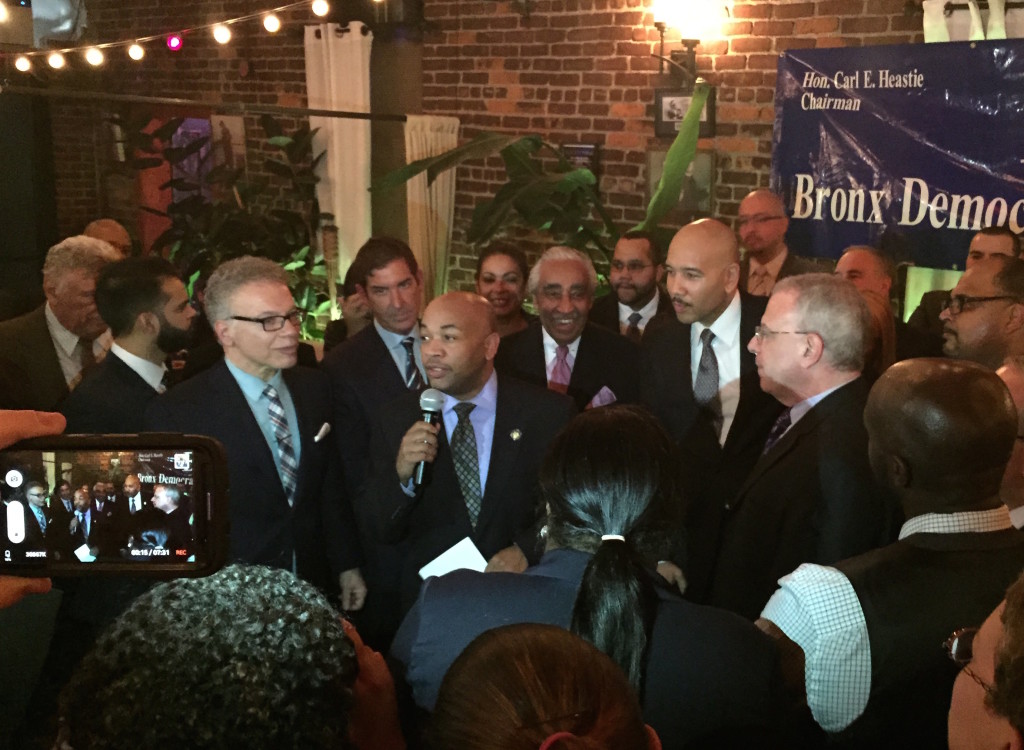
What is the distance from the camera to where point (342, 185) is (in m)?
6.12

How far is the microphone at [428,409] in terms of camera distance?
2.16 metres

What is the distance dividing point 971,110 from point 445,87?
3.17 metres

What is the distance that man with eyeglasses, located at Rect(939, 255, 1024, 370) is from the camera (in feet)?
9.53

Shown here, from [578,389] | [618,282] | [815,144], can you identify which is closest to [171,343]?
[578,389]

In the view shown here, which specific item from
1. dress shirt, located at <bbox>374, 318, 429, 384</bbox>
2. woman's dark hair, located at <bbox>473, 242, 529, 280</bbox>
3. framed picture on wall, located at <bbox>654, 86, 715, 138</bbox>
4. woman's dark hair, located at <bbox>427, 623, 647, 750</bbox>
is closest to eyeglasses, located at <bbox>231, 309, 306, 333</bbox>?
dress shirt, located at <bbox>374, 318, 429, 384</bbox>

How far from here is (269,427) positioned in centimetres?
233

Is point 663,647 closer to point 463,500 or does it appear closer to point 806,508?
point 806,508

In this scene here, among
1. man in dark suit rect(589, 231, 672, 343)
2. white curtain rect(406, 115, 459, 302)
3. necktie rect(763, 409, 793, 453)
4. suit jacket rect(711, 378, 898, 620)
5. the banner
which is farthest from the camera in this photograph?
white curtain rect(406, 115, 459, 302)

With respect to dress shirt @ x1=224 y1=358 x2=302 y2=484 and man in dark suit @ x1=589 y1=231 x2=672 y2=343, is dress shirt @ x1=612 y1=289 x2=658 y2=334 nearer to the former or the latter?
man in dark suit @ x1=589 y1=231 x2=672 y2=343

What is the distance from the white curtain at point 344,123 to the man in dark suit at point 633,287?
96.9 inches

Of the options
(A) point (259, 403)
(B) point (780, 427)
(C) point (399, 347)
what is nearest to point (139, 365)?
(A) point (259, 403)

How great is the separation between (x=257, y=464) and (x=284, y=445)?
0.35ft

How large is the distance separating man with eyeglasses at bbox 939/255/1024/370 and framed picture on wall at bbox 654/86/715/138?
6.94 feet

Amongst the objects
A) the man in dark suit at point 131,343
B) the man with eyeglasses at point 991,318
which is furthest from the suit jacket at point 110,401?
the man with eyeglasses at point 991,318
